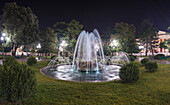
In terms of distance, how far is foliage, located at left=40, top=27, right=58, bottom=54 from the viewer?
41.7 m

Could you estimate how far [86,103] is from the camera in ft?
15.0

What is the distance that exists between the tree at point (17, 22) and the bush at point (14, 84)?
91.4 ft

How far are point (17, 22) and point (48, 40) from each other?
16.4 meters

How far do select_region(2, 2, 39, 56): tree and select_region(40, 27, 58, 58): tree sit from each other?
11.0m

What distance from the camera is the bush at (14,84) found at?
153 inches

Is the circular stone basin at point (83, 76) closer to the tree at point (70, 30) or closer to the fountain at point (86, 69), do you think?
the fountain at point (86, 69)

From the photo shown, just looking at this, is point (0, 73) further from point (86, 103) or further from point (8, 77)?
point (86, 103)

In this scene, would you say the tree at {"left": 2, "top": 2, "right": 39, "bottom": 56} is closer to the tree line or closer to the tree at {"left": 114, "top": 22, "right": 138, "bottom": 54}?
the tree line

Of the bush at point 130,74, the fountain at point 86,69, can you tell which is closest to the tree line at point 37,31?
the fountain at point 86,69

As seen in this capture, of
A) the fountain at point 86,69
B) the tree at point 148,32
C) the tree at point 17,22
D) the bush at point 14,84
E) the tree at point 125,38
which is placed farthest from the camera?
the tree at point 148,32

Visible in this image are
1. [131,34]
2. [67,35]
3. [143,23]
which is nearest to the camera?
[67,35]

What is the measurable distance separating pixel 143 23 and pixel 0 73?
187ft

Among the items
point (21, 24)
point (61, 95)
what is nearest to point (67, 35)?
point (21, 24)

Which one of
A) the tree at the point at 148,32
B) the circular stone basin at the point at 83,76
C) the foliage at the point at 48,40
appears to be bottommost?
the circular stone basin at the point at 83,76
